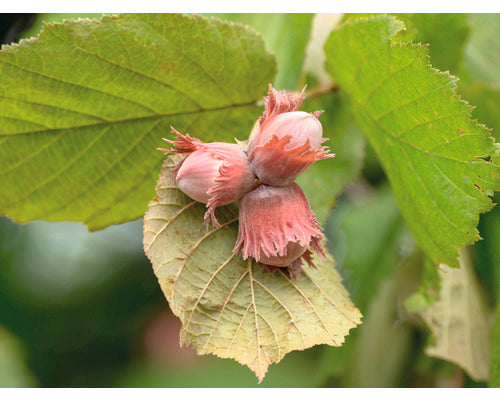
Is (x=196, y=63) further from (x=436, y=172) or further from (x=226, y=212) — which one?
(x=436, y=172)

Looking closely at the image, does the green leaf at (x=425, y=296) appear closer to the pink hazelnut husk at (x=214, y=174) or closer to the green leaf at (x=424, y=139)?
the green leaf at (x=424, y=139)

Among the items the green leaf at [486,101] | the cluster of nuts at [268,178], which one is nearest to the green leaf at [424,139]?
the cluster of nuts at [268,178]

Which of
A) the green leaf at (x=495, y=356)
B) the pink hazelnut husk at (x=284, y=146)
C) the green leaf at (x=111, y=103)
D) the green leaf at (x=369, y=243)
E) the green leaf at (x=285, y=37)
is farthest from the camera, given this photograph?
the green leaf at (x=369, y=243)

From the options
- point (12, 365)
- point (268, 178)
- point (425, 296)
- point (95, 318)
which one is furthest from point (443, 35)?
point (12, 365)

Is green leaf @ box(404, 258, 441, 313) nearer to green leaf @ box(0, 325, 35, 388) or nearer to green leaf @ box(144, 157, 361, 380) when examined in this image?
green leaf @ box(144, 157, 361, 380)

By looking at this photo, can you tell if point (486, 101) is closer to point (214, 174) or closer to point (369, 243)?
point (369, 243)

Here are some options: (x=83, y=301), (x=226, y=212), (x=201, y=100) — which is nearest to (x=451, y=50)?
(x=201, y=100)

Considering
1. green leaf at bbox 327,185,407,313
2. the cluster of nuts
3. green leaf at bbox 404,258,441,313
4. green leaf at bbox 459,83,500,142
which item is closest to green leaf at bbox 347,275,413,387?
green leaf at bbox 327,185,407,313
